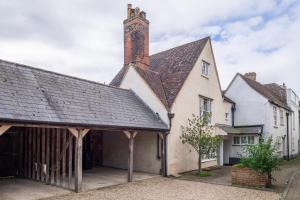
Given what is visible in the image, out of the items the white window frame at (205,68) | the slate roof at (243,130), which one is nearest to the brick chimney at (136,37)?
the white window frame at (205,68)

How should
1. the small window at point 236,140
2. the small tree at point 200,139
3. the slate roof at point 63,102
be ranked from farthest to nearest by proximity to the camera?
the small window at point 236,140 → the small tree at point 200,139 → the slate roof at point 63,102

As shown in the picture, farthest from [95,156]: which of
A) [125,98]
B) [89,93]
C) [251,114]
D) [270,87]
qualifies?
[270,87]

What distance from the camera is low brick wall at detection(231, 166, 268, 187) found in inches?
508

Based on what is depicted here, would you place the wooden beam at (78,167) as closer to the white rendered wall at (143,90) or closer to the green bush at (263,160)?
the white rendered wall at (143,90)

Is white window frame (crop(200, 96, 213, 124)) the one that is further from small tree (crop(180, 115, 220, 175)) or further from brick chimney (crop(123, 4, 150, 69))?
brick chimney (crop(123, 4, 150, 69))

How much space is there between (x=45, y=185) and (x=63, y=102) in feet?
11.9

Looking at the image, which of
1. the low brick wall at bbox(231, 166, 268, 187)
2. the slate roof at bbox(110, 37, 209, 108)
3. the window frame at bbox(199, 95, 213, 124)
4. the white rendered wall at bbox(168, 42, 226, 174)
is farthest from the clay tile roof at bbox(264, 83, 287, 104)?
the low brick wall at bbox(231, 166, 268, 187)

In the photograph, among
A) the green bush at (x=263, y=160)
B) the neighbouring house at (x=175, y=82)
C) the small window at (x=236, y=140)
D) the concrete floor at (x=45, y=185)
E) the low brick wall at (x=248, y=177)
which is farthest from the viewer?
the small window at (x=236, y=140)

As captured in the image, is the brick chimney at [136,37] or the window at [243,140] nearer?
the brick chimney at [136,37]

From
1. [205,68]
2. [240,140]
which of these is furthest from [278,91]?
[205,68]

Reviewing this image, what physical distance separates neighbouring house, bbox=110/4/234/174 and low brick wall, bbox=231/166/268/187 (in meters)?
3.93

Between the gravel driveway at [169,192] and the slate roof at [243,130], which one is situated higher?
the slate roof at [243,130]

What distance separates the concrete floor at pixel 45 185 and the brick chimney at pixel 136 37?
7.35 metres

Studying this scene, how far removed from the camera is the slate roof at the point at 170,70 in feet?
57.9
